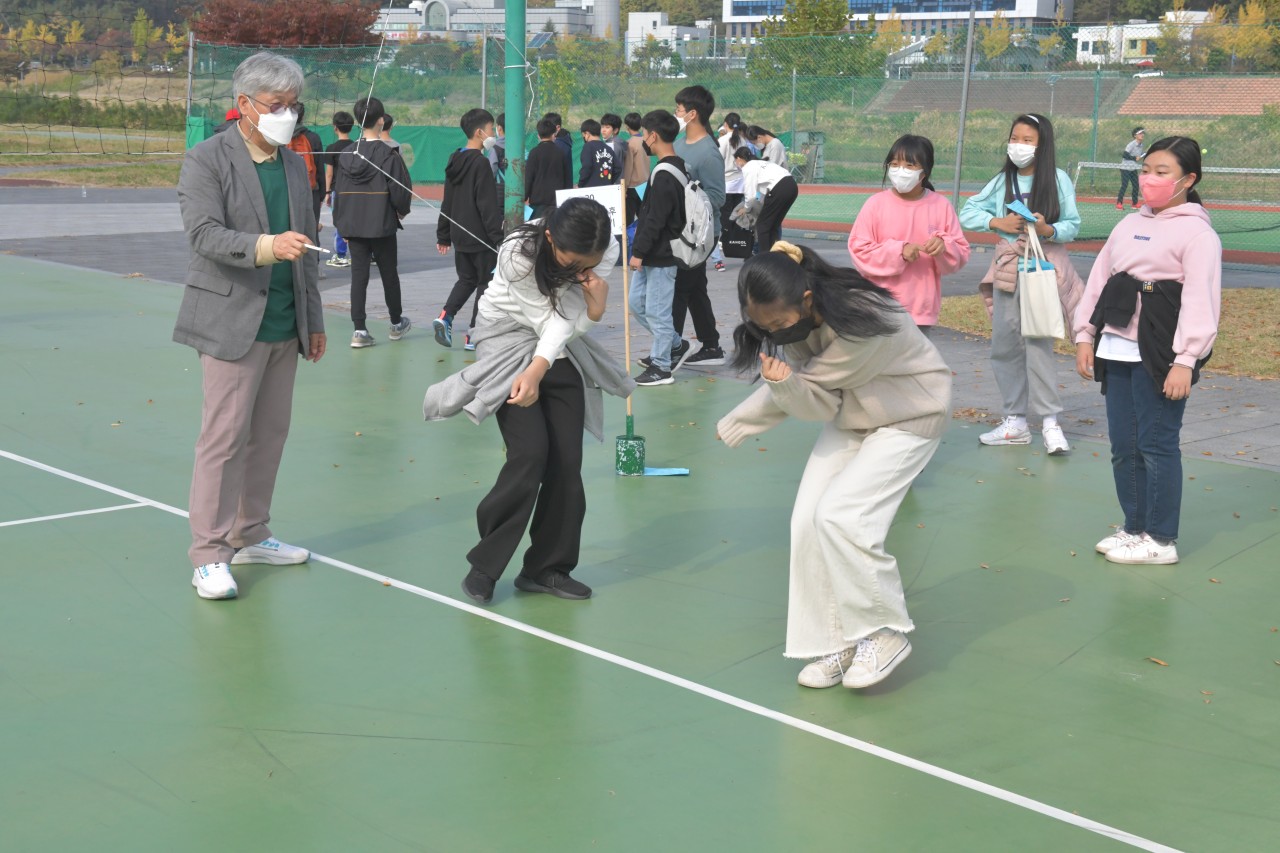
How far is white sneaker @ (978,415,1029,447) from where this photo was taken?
8.16 meters

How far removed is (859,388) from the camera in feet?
14.8

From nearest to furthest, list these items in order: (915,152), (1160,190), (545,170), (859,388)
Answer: (859,388), (1160,190), (915,152), (545,170)

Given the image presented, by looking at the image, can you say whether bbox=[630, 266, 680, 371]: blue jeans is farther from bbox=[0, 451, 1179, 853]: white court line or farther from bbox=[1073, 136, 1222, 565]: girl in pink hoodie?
bbox=[0, 451, 1179, 853]: white court line

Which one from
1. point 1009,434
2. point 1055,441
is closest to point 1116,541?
point 1055,441

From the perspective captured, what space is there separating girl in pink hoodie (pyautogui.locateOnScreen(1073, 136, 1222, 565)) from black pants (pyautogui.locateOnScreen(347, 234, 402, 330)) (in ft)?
21.4

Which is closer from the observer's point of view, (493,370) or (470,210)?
(493,370)

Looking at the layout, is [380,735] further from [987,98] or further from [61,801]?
[987,98]

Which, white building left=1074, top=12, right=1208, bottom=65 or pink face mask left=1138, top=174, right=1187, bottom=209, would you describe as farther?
white building left=1074, top=12, right=1208, bottom=65

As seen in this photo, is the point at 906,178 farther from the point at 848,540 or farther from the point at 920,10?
the point at 920,10

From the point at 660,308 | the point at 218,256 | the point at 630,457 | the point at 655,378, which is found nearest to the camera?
the point at 218,256

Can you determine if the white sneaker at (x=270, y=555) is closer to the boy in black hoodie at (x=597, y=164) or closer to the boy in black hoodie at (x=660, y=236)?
the boy in black hoodie at (x=660, y=236)

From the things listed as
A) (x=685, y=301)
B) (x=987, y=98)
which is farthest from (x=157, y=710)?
(x=987, y=98)

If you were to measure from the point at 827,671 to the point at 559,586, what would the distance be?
127cm

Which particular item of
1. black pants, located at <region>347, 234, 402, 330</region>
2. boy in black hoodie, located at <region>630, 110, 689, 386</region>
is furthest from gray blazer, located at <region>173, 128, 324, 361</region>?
black pants, located at <region>347, 234, 402, 330</region>
